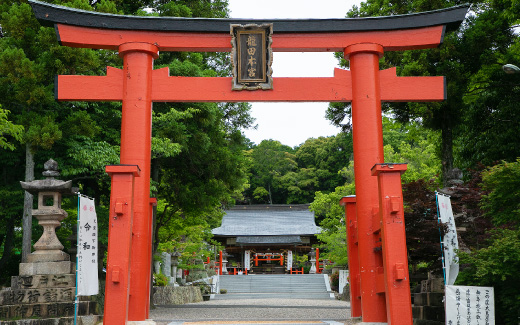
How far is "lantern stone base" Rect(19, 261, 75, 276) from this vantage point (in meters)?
10.1

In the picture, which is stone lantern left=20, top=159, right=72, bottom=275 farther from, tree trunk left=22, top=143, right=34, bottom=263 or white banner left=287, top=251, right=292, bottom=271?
white banner left=287, top=251, right=292, bottom=271

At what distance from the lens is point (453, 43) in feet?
45.8

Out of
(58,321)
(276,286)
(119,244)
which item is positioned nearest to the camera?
(119,244)

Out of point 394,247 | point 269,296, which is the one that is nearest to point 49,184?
point 394,247

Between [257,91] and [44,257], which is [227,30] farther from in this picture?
[44,257]

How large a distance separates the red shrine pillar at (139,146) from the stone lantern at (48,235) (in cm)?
222

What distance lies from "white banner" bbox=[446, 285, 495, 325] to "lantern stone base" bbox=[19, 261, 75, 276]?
6.80 meters

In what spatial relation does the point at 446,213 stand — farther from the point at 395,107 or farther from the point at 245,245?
the point at 245,245

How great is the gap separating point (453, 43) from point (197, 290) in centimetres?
1469

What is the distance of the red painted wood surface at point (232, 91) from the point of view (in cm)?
912

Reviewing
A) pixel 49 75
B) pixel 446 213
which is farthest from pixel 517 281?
pixel 49 75

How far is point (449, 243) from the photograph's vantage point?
8266mm

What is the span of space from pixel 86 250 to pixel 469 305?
5576mm

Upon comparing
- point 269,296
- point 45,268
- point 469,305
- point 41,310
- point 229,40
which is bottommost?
point 269,296
